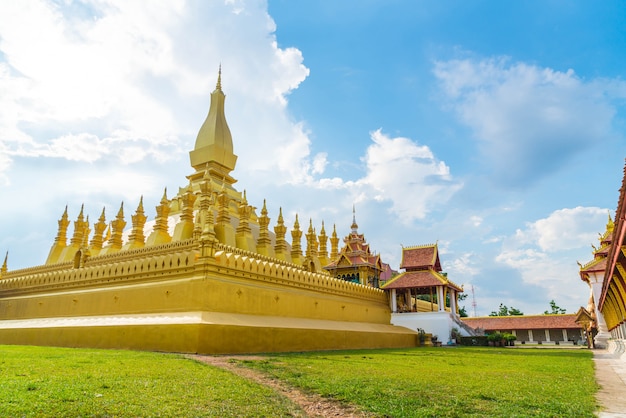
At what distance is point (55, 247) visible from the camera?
27969mm

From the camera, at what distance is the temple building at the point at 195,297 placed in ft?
46.6

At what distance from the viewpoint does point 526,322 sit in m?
40.3

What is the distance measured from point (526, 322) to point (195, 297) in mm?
35685

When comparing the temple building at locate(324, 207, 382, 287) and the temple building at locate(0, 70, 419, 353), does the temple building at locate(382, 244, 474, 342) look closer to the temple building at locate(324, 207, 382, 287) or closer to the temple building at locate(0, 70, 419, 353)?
the temple building at locate(0, 70, 419, 353)

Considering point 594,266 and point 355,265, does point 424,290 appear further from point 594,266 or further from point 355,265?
point 594,266

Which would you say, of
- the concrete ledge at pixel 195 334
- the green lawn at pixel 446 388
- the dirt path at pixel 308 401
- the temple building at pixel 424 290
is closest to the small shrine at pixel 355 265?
the temple building at pixel 424 290

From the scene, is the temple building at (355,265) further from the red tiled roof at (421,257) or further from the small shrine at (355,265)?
the red tiled roof at (421,257)

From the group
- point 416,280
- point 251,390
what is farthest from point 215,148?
point 251,390

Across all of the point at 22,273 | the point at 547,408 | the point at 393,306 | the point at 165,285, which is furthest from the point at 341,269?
the point at 547,408

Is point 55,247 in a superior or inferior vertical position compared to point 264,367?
superior

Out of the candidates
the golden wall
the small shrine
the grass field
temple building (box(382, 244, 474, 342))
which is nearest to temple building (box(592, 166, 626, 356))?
the grass field

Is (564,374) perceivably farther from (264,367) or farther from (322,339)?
(322,339)

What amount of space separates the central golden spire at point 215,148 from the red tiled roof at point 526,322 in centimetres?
2605

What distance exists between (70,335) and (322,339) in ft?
30.1
